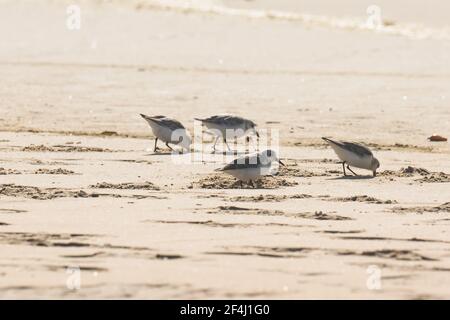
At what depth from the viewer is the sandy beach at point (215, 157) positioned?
864 cm

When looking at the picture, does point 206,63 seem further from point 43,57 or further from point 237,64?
point 43,57

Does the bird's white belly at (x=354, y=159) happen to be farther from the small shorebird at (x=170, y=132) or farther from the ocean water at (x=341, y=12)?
the ocean water at (x=341, y=12)

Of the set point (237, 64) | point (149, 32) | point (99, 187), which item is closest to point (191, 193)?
point (99, 187)

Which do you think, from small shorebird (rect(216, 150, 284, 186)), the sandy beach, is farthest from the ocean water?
small shorebird (rect(216, 150, 284, 186))

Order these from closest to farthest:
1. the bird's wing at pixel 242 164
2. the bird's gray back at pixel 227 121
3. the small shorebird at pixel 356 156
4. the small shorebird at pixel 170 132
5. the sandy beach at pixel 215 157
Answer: the sandy beach at pixel 215 157 < the bird's wing at pixel 242 164 < the small shorebird at pixel 356 156 < the small shorebird at pixel 170 132 < the bird's gray back at pixel 227 121

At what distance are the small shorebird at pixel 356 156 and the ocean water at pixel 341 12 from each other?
18.4 m

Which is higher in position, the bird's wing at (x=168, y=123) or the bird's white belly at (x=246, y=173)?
the bird's wing at (x=168, y=123)

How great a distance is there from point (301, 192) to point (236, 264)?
405cm

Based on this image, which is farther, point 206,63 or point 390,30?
point 390,30

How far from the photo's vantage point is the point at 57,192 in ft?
40.6

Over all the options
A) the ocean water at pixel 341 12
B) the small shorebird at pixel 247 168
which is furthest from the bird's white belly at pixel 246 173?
the ocean water at pixel 341 12

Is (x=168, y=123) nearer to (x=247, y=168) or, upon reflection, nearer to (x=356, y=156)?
(x=356, y=156)

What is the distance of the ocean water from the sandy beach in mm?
199

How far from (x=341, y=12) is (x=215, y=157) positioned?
22.8 metres
